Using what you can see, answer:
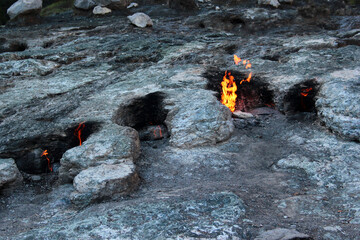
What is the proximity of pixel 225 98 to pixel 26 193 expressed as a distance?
4.23m

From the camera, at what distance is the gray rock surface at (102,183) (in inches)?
159

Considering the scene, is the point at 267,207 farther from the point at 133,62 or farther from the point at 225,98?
the point at 133,62

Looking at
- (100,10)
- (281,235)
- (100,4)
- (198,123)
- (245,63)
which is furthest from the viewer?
(100,4)

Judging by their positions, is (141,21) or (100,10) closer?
(141,21)

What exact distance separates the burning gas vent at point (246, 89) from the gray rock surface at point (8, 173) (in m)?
3.99

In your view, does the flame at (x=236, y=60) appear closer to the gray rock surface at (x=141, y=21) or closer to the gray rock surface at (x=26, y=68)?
the gray rock surface at (x=141, y=21)

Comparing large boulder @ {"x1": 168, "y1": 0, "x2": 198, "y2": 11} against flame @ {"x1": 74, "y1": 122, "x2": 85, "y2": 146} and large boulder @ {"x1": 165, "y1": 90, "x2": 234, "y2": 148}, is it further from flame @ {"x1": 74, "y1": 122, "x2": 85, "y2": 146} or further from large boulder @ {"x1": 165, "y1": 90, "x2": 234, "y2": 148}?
flame @ {"x1": 74, "y1": 122, "x2": 85, "y2": 146}

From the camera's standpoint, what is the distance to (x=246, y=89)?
7074mm

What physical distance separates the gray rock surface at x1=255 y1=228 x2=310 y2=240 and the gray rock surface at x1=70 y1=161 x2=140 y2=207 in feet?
6.45

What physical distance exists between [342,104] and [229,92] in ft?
7.85

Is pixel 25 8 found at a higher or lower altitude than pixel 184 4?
lower

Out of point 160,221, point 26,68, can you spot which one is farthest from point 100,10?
point 160,221

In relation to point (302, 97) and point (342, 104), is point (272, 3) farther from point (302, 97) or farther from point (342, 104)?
point (342, 104)

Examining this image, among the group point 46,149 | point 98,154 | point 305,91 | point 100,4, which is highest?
point 100,4
